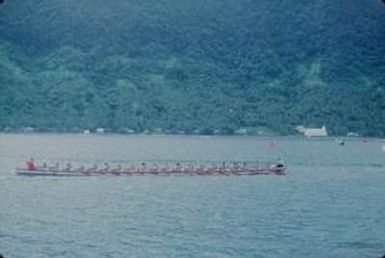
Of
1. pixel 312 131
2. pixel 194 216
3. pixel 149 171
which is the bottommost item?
pixel 194 216

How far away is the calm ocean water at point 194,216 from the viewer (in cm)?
2067

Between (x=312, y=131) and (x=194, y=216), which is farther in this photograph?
(x=312, y=131)

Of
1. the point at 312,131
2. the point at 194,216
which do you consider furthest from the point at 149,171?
the point at 312,131

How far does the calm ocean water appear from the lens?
20.7 meters

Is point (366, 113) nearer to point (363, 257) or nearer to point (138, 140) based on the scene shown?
point (138, 140)

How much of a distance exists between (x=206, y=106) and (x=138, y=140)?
14144mm

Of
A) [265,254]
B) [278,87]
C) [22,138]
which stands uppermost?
[278,87]

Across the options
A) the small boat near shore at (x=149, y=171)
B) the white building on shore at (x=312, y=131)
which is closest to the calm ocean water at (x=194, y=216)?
the small boat near shore at (x=149, y=171)

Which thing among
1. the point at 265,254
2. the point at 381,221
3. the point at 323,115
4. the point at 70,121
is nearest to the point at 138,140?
the point at 70,121

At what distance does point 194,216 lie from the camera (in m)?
26.8

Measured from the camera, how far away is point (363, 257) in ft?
65.3

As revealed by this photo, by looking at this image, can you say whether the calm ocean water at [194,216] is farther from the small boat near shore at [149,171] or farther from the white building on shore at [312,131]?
the white building on shore at [312,131]

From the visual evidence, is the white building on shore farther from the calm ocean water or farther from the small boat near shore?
the small boat near shore

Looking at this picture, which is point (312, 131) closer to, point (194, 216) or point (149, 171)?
point (149, 171)
